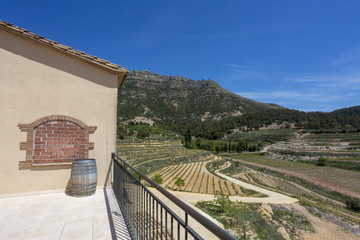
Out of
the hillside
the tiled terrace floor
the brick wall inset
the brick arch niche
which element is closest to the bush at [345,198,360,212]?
the tiled terrace floor

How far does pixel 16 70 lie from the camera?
4.11 meters

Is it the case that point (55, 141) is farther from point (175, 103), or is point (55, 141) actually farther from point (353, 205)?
point (175, 103)

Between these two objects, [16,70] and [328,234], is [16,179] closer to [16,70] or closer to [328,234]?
[16,70]

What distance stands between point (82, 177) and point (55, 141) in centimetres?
112

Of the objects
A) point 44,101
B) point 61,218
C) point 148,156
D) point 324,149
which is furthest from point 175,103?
point 61,218

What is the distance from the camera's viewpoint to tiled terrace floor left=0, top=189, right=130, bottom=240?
2.63m

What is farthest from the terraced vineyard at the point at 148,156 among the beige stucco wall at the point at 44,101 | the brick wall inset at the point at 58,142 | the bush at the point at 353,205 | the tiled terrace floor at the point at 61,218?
the bush at the point at 353,205

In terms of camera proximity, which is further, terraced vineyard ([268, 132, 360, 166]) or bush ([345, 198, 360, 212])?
terraced vineyard ([268, 132, 360, 166])

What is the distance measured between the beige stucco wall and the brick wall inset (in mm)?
232

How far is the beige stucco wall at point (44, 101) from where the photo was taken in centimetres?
394

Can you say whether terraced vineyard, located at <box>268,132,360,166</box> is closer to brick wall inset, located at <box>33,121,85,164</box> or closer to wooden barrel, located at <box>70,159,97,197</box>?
wooden barrel, located at <box>70,159,97,197</box>

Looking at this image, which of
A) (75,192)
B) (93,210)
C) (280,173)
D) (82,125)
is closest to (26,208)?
(75,192)

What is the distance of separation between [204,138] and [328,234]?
8089cm

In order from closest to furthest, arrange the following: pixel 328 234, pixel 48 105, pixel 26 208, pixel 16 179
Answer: pixel 26 208 < pixel 16 179 < pixel 48 105 < pixel 328 234
